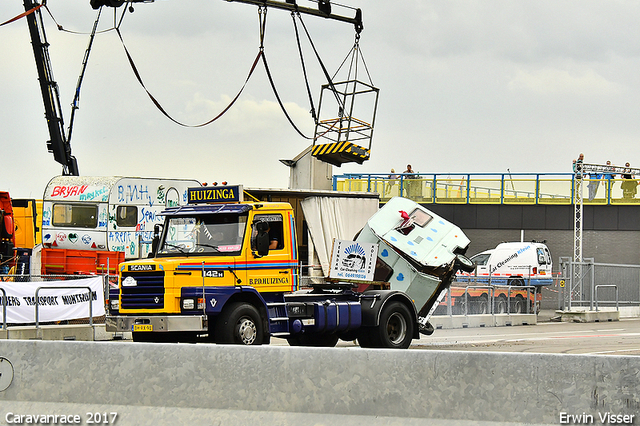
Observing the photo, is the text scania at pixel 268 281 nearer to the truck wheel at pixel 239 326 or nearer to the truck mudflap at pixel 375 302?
the truck wheel at pixel 239 326

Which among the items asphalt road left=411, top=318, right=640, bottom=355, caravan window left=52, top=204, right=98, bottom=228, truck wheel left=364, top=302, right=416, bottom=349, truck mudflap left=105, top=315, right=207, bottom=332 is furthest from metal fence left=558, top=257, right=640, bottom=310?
truck mudflap left=105, top=315, right=207, bottom=332

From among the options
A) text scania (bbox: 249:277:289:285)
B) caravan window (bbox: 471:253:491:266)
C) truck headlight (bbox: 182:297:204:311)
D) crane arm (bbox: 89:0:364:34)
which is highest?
crane arm (bbox: 89:0:364:34)

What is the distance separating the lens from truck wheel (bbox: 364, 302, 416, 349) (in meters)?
13.8

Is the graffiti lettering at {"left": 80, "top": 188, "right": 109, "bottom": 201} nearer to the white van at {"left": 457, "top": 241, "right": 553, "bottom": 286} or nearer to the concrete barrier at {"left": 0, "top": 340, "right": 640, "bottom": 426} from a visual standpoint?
the white van at {"left": 457, "top": 241, "right": 553, "bottom": 286}

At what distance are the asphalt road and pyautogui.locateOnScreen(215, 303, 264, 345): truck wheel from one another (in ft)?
14.4

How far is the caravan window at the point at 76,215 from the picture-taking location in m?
25.6

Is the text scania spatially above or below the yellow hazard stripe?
below

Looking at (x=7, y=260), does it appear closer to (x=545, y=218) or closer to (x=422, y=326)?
(x=422, y=326)

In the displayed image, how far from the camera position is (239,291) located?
1243 centimetres

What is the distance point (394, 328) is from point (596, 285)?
16802 mm

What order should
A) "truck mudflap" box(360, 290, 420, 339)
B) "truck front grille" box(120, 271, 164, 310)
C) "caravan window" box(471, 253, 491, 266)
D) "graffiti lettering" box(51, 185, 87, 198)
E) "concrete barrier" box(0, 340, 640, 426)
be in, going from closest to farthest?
"concrete barrier" box(0, 340, 640, 426) < "truck front grille" box(120, 271, 164, 310) < "truck mudflap" box(360, 290, 420, 339) < "graffiti lettering" box(51, 185, 87, 198) < "caravan window" box(471, 253, 491, 266)

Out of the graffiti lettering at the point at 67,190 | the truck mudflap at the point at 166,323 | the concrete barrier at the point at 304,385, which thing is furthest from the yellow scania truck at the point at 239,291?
the graffiti lettering at the point at 67,190

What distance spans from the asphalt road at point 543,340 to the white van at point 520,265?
23.3 ft

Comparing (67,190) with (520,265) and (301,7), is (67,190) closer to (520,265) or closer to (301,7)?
(301,7)
